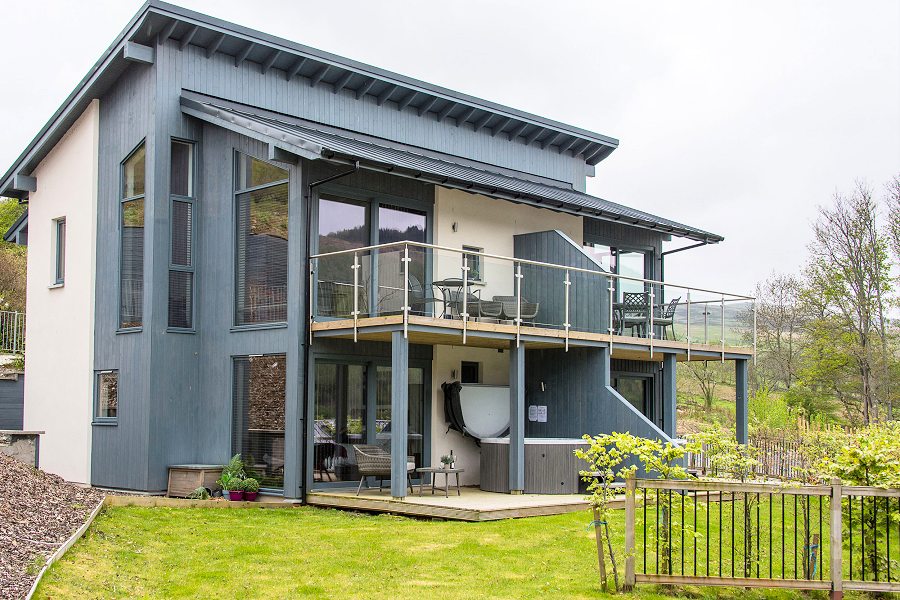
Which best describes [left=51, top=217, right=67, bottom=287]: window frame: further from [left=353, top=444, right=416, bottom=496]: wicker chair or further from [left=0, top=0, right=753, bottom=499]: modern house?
[left=353, top=444, right=416, bottom=496]: wicker chair

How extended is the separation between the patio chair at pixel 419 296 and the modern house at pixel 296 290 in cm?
11

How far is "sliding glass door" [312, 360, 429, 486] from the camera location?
605 inches

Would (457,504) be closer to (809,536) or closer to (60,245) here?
(809,536)

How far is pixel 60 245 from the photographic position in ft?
64.1

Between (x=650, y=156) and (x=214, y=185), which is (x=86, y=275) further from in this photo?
(x=650, y=156)

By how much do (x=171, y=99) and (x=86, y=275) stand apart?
12.7 ft

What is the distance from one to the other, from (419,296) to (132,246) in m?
5.44

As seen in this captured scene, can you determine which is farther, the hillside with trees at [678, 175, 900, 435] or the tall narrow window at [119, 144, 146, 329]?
the hillside with trees at [678, 175, 900, 435]

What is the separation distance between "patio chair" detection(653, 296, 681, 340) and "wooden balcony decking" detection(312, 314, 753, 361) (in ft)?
0.99

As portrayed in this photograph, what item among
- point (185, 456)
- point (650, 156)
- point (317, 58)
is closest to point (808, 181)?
point (650, 156)

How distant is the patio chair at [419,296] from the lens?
14305 millimetres

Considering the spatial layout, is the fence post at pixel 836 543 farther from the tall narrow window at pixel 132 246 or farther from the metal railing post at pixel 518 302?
the tall narrow window at pixel 132 246

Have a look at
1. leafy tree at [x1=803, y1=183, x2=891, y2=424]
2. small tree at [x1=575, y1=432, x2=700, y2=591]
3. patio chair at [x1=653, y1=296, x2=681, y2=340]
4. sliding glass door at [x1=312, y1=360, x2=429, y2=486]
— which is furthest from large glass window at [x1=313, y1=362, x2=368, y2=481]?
leafy tree at [x1=803, y1=183, x2=891, y2=424]

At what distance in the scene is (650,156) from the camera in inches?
1943
